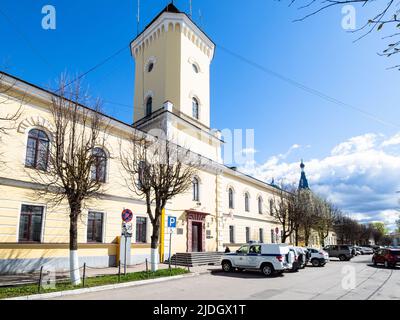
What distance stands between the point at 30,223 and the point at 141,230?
7.49m

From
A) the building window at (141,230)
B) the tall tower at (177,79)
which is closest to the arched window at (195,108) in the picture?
the tall tower at (177,79)

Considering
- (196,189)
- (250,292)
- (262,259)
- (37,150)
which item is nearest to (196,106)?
(196,189)

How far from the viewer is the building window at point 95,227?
1739cm

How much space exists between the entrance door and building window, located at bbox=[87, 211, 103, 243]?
8876 millimetres

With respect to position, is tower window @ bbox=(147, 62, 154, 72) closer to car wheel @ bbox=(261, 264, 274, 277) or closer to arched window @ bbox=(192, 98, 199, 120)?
arched window @ bbox=(192, 98, 199, 120)

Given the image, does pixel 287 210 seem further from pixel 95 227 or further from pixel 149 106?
pixel 95 227

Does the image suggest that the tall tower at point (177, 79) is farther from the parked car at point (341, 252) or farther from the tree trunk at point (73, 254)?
the parked car at point (341, 252)

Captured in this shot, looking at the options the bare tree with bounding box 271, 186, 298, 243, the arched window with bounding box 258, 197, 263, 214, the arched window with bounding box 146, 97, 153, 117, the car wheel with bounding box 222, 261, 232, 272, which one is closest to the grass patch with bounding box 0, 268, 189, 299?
the car wheel with bounding box 222, 261, 232, 272

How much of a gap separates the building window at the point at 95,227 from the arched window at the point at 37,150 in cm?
406

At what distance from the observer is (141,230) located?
2066 centimetres

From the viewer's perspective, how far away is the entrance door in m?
24.8

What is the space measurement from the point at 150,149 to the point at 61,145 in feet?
25.6
